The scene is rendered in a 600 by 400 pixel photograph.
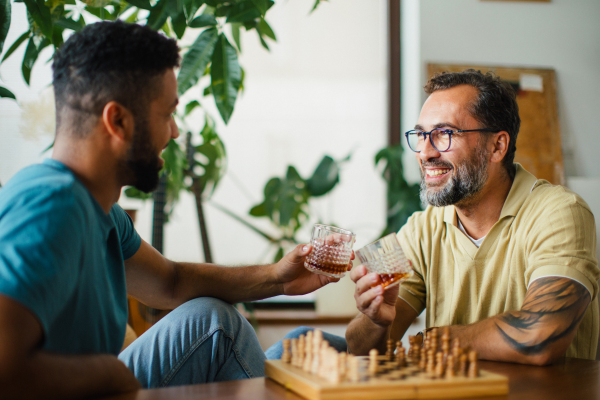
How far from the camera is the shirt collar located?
61.4 inches

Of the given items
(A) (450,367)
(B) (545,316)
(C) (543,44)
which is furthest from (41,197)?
(C) (543,44)

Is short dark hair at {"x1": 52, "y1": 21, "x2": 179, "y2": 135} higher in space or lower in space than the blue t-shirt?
higher

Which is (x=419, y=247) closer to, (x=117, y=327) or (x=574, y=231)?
(x=574, y=231)

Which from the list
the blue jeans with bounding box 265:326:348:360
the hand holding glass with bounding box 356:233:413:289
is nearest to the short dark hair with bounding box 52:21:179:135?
the hand holding glass with bounding box 356:233:413:289

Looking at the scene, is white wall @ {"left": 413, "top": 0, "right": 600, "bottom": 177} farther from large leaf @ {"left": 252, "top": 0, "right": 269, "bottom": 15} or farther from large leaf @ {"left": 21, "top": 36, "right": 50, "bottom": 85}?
large leaf @ {"left": 21, "top": 36, "right": 50, "bottom": 85}

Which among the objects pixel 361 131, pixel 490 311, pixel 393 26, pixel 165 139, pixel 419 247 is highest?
pixel 393 26

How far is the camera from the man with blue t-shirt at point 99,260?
78cm

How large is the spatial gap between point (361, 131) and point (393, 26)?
80 centimetres

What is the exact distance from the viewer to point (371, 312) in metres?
1.32

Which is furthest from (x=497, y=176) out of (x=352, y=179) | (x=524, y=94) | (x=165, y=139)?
(x=352, y=179)

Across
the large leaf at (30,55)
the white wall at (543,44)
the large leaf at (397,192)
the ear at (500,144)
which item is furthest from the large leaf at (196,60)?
the white wall at (543,44)

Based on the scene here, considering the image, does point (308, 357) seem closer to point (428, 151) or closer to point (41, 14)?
point (428, 151)

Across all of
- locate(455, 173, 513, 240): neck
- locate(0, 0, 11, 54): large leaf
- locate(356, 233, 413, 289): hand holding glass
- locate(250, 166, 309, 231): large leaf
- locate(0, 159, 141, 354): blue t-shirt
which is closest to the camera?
locate(0, 159, 141, 354): blue t-shirt

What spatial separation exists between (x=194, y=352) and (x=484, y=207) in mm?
1043
